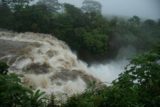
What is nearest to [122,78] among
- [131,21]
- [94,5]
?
[131,21]

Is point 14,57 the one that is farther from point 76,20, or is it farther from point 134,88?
point 134,88

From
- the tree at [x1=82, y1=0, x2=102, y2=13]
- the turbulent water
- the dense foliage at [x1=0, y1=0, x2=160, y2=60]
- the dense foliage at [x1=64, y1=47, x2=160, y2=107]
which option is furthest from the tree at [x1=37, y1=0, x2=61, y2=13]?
the dense foliage at [x1=64, y1=47, x2=160, y2=107]

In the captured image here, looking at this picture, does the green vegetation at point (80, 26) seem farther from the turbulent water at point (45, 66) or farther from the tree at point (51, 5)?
the turbulent water at point (45, 66)

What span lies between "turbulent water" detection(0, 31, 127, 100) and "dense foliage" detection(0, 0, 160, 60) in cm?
174

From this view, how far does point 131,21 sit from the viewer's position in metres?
25.4

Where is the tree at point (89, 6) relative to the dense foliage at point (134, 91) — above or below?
above

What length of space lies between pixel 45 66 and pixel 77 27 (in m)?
7.82

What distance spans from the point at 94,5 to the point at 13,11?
6947 millimetres

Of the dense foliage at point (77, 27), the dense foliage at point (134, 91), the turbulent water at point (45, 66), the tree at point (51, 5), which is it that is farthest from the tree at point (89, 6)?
the dense foliage at point (134, 91)

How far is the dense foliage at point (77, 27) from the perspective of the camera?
68.2ft

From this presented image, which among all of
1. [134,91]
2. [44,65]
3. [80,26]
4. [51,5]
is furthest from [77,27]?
[134,91]

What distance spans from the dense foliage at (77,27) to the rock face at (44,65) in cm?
259

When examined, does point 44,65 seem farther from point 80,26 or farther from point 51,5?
point 51,5

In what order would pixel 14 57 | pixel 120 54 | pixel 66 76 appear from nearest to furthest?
pixel 66 76
pixel 14 57
pixel 120 54
